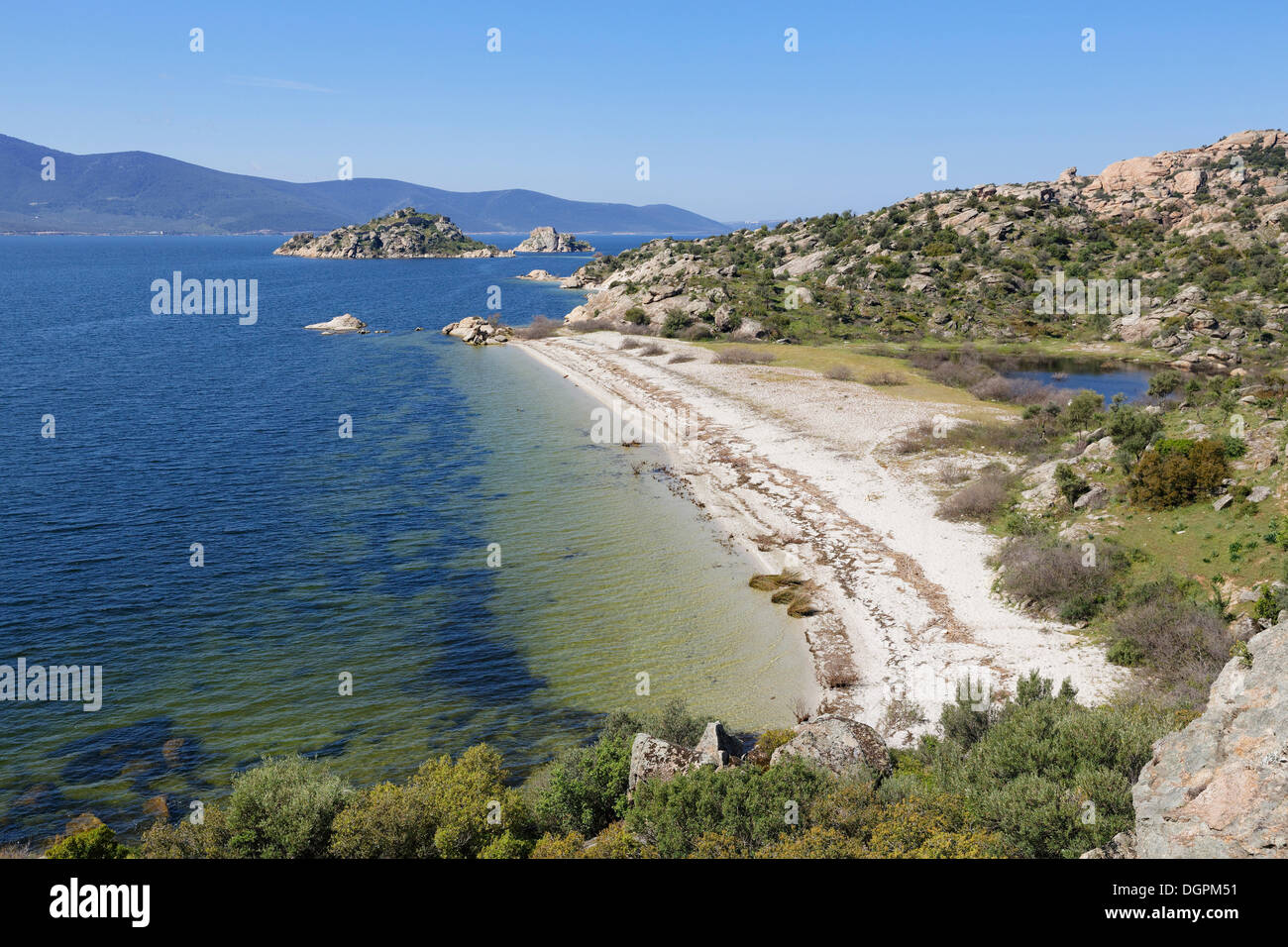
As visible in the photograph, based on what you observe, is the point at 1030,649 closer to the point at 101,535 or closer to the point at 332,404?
the point at 101,535

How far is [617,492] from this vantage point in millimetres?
39531

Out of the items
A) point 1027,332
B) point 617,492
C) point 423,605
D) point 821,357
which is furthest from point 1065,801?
point 1027,332

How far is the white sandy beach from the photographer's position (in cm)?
2175

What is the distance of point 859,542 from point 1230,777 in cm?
2220

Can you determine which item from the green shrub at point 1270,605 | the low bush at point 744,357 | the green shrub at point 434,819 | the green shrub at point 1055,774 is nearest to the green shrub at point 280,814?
the green shrub at point 434,819

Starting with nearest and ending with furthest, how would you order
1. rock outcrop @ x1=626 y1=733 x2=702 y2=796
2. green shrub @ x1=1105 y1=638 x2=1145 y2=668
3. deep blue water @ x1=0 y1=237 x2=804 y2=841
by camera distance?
rock outcrop @ x1=626 y1=733 x2=702 y2=796
deep blue water @ x1=0 y1=237 x2=804 y2=841
green shrub @ x1=1105 y1=638 x2=1145 y2=668

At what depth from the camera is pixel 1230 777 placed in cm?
931

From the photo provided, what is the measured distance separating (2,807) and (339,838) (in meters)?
9.87

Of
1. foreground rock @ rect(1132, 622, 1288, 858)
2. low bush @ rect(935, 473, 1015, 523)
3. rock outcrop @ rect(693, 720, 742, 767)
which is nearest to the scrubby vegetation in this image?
rock outcrop @ rect(693, 720, 742, 767)

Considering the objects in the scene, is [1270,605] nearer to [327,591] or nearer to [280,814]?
[280,814]

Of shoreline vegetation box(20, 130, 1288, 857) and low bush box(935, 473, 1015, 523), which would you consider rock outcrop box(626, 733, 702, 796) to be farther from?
low bush box(935, 473, 1015, 523)

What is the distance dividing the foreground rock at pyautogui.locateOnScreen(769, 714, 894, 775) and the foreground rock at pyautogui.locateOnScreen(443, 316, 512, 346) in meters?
79.8

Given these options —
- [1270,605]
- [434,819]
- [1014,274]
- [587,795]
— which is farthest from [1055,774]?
[1014,274]

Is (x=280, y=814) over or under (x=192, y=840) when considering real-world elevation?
over
